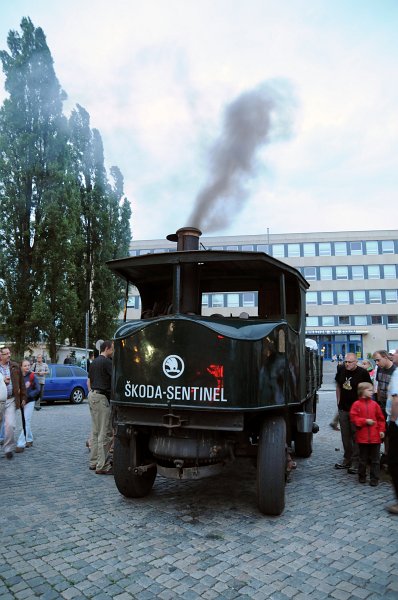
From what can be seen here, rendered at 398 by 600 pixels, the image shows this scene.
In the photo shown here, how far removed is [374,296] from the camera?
52.3 m

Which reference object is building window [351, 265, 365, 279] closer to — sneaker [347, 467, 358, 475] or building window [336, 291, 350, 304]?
building window [336, 291, 350, 304]

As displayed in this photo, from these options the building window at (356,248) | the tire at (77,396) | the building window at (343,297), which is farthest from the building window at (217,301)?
the building window at (356,248)

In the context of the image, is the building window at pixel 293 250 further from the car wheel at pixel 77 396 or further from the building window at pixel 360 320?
the car wheel at pixel 77 396

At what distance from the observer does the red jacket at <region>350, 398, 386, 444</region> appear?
627 centimetres

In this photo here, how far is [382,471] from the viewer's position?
712 centimetres

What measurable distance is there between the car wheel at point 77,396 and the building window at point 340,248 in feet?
137

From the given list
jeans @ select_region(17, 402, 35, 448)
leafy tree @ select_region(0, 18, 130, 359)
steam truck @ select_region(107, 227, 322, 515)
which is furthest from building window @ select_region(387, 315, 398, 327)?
steam truck @ select_region(107, 227, 322, 515)

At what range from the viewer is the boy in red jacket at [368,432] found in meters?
6.27

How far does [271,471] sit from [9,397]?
5096mm

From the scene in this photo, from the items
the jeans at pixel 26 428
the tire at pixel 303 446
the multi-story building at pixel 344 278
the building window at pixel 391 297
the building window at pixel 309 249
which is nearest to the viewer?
the tire at pixel 303 446

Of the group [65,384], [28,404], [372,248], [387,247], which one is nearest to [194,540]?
[28,404]

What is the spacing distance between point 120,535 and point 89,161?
27.9m

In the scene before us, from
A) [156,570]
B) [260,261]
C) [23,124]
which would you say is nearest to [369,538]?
[156,570]

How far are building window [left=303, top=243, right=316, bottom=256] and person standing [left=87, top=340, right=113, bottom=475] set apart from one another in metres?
49.2
